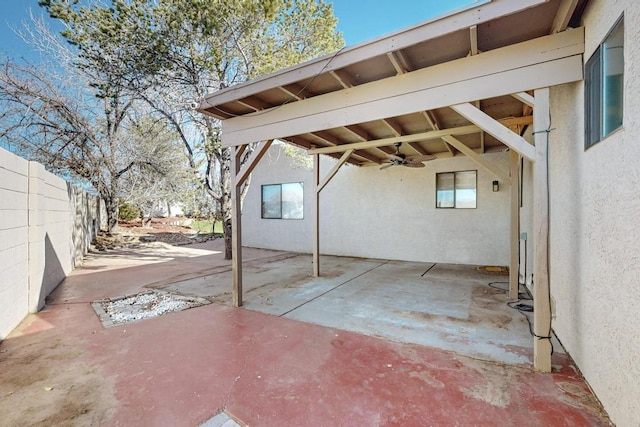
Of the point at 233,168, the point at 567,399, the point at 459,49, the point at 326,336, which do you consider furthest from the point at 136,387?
the point at 459,49

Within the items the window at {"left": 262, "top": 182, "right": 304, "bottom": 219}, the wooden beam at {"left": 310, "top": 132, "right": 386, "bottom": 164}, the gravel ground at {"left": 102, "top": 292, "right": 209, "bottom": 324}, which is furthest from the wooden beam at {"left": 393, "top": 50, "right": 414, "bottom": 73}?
the window at {"left": 262, "top": 182, "right": 304, "bottom": 219}

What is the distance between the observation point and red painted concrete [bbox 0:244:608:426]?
189cm

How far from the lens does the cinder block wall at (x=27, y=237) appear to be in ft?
10.4

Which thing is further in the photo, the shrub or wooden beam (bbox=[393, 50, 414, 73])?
the shrub

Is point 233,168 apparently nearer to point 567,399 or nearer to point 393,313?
point 393,313

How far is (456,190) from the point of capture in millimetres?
7355

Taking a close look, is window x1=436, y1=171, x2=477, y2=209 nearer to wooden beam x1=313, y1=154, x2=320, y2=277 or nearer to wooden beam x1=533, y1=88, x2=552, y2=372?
wooden beam x1=313, y1=154, x2=320, y2=277

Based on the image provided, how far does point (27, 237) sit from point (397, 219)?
7410mm

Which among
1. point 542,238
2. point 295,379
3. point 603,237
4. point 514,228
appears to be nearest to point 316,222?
point 514,228

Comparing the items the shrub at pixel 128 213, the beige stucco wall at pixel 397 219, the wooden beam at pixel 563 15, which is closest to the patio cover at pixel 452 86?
the wooden beam at pixel 563 15

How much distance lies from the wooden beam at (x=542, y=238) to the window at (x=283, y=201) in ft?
25.1

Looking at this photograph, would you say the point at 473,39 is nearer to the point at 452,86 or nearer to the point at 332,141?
the point at 452,86

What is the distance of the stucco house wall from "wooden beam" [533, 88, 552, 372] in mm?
235

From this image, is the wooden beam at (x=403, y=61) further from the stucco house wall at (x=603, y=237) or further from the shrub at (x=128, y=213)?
the shrub at (x=128, y=213)
